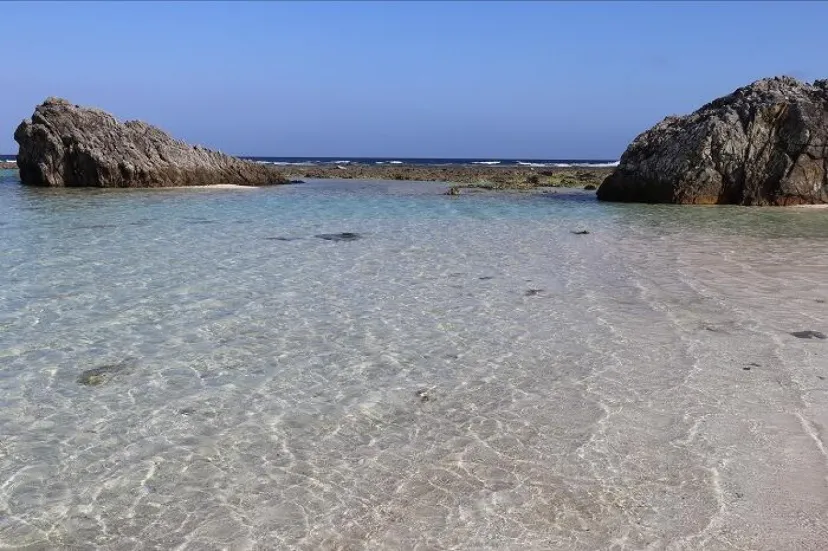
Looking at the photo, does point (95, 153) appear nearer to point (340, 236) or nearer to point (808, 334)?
point (340, 236)

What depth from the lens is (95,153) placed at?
30391 mm

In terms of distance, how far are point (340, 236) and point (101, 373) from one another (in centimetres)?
984

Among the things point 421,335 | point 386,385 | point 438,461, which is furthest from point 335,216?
point 438,461

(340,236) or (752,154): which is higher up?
(752,154)

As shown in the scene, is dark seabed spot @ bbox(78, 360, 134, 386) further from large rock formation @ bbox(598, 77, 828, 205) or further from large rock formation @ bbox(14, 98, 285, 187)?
large rock formation @ bbox(14, 98, 285, 187)

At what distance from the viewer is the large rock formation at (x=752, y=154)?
24734 millimetres

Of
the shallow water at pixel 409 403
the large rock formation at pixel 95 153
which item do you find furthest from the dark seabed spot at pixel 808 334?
the large rock formation at pixel 95 153

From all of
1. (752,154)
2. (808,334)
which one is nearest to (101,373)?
(808,334)

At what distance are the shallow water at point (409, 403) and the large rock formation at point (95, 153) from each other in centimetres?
1950

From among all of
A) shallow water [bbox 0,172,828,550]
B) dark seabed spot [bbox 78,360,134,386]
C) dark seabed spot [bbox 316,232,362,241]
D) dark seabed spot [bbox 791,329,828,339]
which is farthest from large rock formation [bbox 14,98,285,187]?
dark seabed spot [bbox 791,329,828,339]

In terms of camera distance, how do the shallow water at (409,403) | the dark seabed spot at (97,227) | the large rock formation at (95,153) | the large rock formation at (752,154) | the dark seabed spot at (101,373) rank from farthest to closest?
the large rock formation at (95,153) → the large rock formation at (752,154) → the dark seabed spot at (97,227) → the dark seabed spot at (101,373) → the shallow water at (409,403)

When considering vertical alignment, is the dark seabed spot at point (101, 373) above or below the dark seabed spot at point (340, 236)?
below

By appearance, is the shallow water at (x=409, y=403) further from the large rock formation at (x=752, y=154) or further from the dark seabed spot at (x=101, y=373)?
the large rock formation at (x=752, y=154)

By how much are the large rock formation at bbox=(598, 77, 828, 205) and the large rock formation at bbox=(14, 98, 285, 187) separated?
20.4 m
